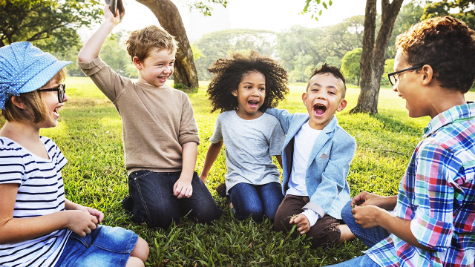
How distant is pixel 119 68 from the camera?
65562mm

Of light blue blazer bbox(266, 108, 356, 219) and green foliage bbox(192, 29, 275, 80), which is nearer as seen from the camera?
light blue blazer bbox(266, 108, 356, 219)

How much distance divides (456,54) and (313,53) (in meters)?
57.2

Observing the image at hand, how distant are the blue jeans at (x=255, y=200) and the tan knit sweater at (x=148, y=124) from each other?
0.58m

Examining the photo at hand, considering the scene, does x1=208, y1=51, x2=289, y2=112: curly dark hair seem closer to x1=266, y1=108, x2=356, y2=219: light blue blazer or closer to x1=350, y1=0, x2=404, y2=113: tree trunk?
x1=266, y1=108, x2=356, y2=219: light blue blazer

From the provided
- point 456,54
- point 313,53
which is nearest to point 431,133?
point 456,54

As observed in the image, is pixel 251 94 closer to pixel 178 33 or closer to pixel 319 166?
pixel 319 166

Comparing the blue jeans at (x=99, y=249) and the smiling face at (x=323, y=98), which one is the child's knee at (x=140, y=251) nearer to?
the blue jeans at (x=99, y=249)

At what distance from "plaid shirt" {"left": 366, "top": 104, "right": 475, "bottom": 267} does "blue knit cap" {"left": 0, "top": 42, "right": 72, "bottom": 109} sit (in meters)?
1.73

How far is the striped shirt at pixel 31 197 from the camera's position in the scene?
138cm

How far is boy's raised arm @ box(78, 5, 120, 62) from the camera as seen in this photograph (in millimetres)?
2123

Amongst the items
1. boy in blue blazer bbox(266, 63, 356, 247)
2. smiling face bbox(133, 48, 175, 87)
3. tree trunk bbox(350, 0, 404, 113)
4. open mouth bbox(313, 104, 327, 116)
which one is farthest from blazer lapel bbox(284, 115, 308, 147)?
tree trunk bbox(350, 0, 404, 113)

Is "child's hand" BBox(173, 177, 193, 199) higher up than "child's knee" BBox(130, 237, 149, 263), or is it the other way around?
"child's hand" BBox(173, 177, 193, 199)

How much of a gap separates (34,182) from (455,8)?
30.6 meters

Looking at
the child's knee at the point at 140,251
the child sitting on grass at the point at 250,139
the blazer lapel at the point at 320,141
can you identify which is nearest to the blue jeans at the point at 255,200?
the child sitting on grass at the point at 250,139
